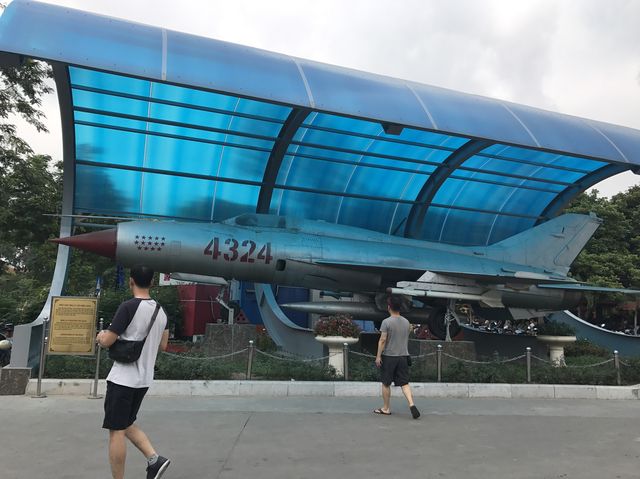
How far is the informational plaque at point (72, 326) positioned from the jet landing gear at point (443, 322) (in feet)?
27.1

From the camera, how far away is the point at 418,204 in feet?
52.5

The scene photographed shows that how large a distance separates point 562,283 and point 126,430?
12853 millimetres

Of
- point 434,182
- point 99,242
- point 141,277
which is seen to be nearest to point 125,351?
point 141,277

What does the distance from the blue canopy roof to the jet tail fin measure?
5.25 ft

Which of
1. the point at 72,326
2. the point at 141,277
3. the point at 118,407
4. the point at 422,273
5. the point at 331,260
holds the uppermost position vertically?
the point at 331,260

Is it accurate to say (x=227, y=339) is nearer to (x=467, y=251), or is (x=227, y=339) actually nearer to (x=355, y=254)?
(x=355, y=254)

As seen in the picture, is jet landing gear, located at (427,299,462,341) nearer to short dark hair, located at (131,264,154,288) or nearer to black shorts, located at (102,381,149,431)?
short dark hair, located at (131,264,154,288)

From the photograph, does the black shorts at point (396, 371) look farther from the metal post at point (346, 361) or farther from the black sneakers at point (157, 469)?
the black sneakers at point (157, 469)

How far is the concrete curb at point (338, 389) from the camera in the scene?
8.41 metres

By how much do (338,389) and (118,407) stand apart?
577 centimetres

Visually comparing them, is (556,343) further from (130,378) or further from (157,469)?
(130,378)

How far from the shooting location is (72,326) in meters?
8.02

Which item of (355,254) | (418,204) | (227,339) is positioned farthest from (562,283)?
(227,339)

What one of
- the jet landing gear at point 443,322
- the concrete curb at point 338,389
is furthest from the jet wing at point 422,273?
the concrete curb at point 338,389
